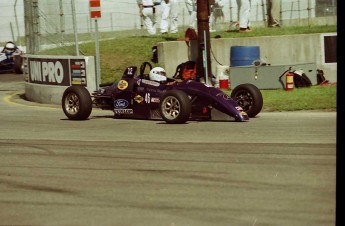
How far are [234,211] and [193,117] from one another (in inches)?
310

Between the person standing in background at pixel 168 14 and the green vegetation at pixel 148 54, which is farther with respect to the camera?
the person standing in background at pixel 168 14

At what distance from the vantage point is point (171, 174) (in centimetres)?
830

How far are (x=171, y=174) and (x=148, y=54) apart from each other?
16438 mm

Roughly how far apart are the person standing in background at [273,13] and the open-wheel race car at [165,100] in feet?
40.3

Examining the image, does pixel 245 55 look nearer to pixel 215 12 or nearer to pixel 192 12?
pixel 192 12

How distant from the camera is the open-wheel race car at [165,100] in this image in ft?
44.8

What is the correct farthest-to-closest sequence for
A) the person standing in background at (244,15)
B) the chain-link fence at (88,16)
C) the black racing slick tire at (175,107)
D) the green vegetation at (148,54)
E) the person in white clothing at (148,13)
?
the person in white clothing at (148,13) < the person standing in background at (244,15) < the chain-link fence at (88,16) < the green vegetation at (148,54) < the black racing slick tire at (175,107)

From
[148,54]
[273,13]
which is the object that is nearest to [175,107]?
[148,54]

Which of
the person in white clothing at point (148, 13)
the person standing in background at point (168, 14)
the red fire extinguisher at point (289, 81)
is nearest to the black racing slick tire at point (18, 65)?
the person in white clothing at point (148, 13)

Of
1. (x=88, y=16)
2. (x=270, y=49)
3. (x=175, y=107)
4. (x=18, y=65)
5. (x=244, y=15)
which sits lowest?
(x=175, y=107)

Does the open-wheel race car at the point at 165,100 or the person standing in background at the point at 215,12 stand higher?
the person standing in background at the point at 215,12

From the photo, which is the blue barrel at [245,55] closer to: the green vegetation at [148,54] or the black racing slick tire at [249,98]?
the green vegetation at [148,54]

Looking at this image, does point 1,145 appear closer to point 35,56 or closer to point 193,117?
point 193,117

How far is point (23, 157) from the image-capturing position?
996cm
